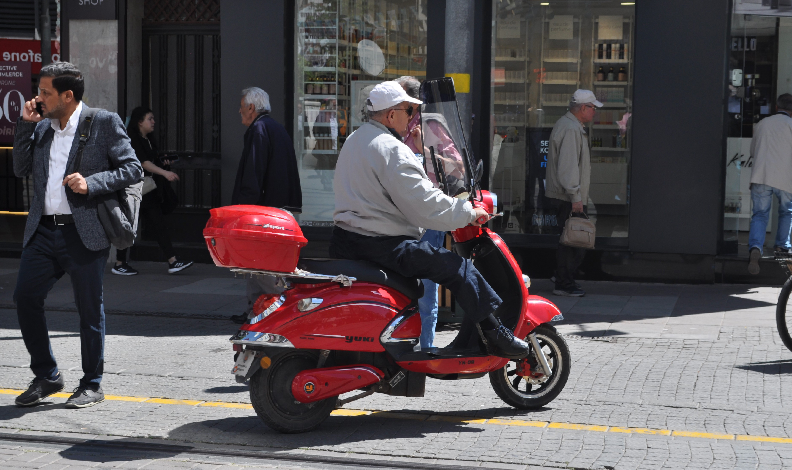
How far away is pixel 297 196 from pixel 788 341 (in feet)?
13.1

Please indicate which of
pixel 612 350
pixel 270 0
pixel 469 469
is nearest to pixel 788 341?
pixel 612 350

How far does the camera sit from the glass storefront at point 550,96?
37.2ft

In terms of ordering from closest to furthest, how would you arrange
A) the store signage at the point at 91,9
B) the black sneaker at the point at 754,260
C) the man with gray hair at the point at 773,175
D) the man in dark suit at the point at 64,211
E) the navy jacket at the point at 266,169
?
the man in dark suit at the point at 64,211, the navy jacket at the point at 266,169, the black sneaker at the point at 754,260, the man with gray hair at the point at 773,175, the store signage at the point at 91,9

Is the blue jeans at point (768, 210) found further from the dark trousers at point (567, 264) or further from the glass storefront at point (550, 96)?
the dark trousers at point (567, 264)

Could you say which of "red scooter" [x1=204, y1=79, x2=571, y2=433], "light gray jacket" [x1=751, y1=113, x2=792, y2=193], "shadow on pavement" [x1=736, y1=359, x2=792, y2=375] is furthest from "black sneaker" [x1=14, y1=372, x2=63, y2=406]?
"light gray jacket" [x1=751, y1=113, x2=792, y2=193]

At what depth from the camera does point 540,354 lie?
566cm

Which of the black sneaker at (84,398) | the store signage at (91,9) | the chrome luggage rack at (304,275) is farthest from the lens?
the store signage at (91,9)

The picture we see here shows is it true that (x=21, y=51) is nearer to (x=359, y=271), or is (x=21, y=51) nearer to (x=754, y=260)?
(x=754, y=260)

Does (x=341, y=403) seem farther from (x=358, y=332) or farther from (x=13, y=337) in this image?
(x=13, y=337)

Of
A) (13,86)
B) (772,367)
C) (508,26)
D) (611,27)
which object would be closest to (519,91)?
(508,26)

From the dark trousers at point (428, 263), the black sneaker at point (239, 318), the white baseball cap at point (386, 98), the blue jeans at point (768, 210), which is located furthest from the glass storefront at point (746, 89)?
the white baseball cap at point (386, 98)

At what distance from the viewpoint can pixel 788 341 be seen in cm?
720

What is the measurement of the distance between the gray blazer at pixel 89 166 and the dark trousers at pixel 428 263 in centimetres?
139

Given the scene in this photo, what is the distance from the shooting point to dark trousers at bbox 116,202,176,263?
11395 mm
